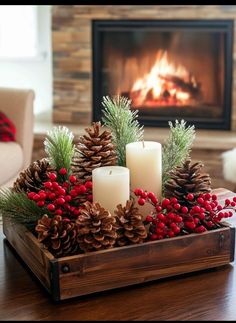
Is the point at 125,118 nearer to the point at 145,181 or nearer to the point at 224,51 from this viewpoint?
the point at 145,181

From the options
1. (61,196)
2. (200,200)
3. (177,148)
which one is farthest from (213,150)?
(61,196)

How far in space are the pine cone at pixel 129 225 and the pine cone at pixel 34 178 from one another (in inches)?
10.0

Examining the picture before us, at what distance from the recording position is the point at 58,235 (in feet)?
4.00

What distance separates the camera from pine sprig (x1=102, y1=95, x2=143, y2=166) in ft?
4.64

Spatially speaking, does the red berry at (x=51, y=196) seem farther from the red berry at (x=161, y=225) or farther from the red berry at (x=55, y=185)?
the red berry at (x=161, y=225)

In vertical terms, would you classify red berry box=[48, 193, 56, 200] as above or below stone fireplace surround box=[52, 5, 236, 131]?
below

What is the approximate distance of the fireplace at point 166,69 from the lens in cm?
357

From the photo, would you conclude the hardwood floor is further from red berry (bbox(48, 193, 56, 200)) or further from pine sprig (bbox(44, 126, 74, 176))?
red berry (bbox(48, 193, 56, 200))

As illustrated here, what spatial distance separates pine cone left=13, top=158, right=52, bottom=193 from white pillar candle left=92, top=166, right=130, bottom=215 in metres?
0.19

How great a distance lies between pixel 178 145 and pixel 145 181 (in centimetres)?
15

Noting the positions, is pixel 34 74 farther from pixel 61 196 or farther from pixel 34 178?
pixel 61 196

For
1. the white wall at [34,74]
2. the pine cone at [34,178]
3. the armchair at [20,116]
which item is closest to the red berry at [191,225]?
the pine cone at [34,178]

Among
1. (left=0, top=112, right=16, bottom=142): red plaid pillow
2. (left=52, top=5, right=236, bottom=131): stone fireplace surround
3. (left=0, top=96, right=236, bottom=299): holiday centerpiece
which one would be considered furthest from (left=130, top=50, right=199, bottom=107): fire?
(left=0, top=96, right=236, bottom=299): holiday centerpiece

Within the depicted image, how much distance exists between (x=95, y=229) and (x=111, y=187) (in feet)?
0.34
